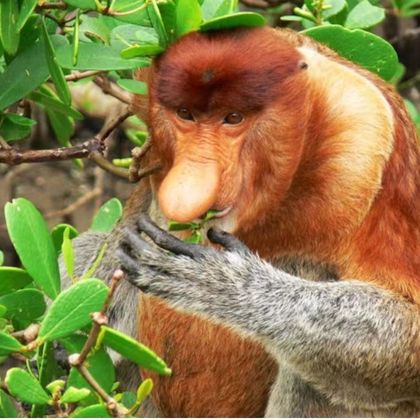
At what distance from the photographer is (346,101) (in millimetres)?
3395

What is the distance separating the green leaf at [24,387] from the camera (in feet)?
8.51

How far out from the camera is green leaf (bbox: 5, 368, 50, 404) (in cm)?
259

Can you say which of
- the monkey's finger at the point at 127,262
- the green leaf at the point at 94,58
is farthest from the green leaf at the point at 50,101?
the monkey's finger at the point at 127,262

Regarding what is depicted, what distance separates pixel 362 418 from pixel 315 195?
2.13 feet

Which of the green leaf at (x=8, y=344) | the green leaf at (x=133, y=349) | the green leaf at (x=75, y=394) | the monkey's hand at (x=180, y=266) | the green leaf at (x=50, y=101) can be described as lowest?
the monkey's hand at (x=180, y=266)

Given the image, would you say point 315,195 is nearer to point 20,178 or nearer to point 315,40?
point 315,40

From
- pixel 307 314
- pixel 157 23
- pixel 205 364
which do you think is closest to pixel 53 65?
pixel 157 23

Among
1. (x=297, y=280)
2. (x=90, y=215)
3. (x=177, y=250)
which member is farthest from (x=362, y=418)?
(x=90, y=215)

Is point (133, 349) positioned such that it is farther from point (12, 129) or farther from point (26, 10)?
point (12, 129)

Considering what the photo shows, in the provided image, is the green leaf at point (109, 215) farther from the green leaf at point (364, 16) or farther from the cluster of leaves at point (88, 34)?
the green leaf at point (364, 16)

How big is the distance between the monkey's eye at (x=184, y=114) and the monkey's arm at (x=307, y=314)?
331 millimetres

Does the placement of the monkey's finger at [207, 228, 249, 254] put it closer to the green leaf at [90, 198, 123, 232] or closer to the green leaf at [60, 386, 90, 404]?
the green leaf at [60, 386, 90, 404]

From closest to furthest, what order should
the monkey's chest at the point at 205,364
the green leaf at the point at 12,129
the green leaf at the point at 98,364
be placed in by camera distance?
the green leaf at the point at 98,364, the green leaf at the point at 12,129, the monkey's chest at the point at 205,364

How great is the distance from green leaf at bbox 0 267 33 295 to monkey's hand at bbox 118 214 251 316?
37 cm
